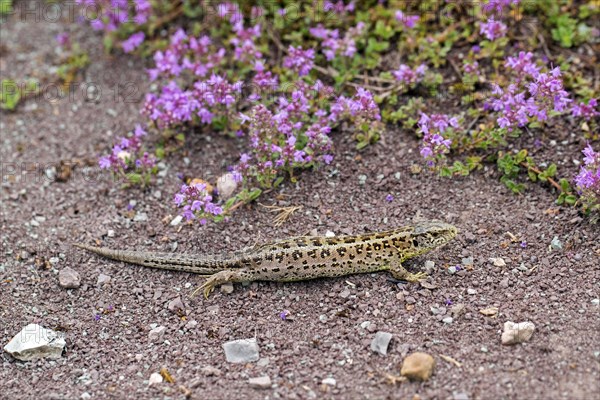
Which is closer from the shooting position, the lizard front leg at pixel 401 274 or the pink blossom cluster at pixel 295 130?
the lizard front leg at pixel 401 274

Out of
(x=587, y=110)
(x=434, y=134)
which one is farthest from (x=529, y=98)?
(x=434, y=134)

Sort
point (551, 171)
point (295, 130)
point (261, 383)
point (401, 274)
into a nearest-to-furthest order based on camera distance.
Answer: point (261, 383), point (401, 274), point (551, 171), point (295, 130)

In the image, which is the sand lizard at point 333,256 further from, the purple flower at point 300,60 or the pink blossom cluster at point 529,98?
the purple flower at point 300,60

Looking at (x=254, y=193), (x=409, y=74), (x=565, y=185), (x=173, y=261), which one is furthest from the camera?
(x=409, y=74)

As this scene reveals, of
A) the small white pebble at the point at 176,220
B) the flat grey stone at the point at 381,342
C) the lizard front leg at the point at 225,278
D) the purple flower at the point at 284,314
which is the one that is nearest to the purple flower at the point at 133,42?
the small white pebble at the point at 176,220

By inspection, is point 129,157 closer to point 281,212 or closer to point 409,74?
point 281,212

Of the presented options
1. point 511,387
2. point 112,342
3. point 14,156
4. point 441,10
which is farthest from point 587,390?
point 14,156

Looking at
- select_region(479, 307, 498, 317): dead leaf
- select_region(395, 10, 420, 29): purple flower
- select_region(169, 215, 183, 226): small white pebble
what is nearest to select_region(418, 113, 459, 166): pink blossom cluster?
select_region(395, 10, 420, 29): purple flower
